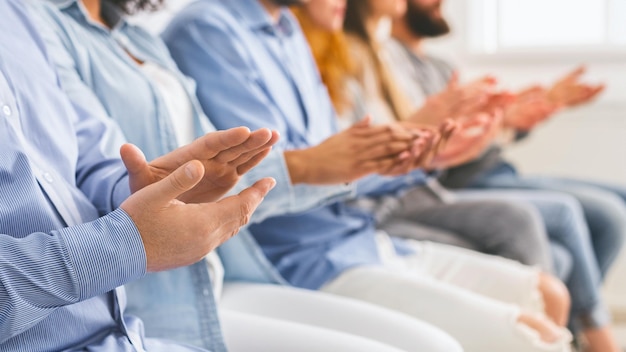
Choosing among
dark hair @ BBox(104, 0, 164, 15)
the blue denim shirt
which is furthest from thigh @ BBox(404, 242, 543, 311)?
dark hair @ BBox(104, 0, 164, 15)

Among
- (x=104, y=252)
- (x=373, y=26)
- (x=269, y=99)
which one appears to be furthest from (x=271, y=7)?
(x=104, y=252)

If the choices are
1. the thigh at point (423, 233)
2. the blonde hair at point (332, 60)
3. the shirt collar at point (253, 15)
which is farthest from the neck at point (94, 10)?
the thigh at point (423, 233)

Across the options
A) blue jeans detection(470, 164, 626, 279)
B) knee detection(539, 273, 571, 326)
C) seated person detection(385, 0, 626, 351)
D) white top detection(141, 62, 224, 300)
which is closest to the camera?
white top detection(141, 62, 224, 300)

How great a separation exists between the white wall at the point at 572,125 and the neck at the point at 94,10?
2254mm

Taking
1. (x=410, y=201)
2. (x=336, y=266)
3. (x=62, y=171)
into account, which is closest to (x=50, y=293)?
(x=62, y=171)

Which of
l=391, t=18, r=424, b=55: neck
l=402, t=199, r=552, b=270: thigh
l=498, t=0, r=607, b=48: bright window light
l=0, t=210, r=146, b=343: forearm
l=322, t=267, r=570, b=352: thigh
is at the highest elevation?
l=0, t=210, r=146, b=343: forearm

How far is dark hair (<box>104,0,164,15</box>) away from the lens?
1.49 meters

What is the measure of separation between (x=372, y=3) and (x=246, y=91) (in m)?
1.04

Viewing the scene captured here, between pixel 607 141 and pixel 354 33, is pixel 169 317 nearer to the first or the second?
pixel 354 33

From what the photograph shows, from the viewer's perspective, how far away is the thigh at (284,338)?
3.72 ft

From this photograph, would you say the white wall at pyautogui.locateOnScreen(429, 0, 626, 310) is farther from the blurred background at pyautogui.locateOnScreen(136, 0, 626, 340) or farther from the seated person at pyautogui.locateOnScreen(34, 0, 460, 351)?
the seated person at pyautogui.locateOnScreen(34, 0, 460, 351)

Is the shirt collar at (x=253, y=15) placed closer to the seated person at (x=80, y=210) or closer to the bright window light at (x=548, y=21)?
the seated person at (x=80, y=210)

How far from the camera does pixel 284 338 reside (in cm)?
115

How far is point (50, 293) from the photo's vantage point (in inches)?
31.6
